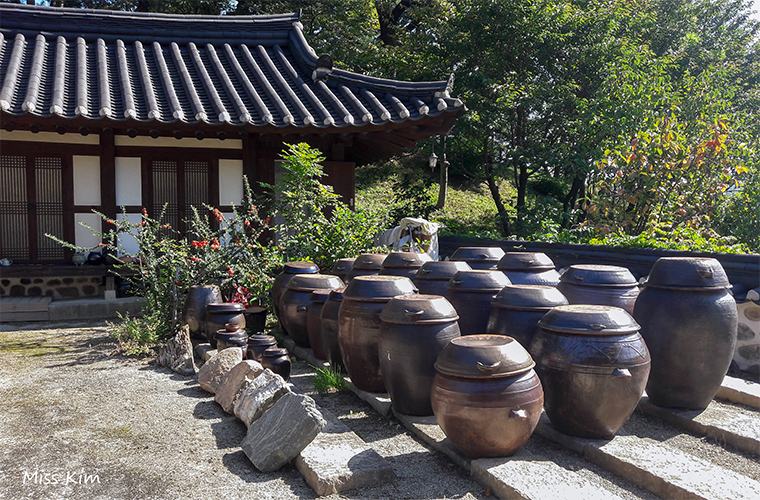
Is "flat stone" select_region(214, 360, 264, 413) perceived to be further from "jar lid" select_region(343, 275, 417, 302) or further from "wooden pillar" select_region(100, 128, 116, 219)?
"wooden pillar" select_region(100, 128, 116, 219)

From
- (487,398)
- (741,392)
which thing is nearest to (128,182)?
(487,398)

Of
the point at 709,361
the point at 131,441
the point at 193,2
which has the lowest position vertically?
the point at 131,441

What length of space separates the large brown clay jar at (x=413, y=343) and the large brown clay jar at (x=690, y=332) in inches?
60.1

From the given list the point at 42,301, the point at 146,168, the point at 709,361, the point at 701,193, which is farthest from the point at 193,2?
the point at 709,361

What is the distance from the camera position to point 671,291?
420 centimetres

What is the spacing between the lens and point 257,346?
5.40 m

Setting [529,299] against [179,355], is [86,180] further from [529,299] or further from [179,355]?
[529,299]

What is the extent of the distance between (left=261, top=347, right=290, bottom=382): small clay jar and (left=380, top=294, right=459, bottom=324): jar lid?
4.96 ft

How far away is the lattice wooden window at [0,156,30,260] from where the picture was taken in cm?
828

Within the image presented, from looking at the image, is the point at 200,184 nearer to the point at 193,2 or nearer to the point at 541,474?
the point at 541,474

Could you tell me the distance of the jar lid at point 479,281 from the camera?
4730mm

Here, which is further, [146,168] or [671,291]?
[146,168]

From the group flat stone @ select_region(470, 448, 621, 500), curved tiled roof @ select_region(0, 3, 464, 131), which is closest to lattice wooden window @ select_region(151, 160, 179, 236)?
curved tiled roof @ select_region(0, 3, 464, 131)

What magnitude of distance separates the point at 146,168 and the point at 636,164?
24.1 ft
